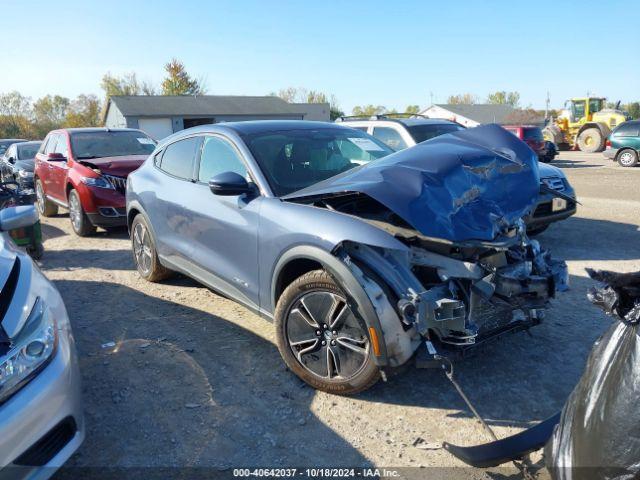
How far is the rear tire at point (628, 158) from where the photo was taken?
1752 centimetres

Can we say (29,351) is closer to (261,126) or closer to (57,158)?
(261,126)

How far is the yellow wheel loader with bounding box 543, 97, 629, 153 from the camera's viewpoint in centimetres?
2606

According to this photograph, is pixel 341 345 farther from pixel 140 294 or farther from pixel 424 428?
pixel 140 294

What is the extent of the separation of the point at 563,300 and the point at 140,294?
14.1 feet

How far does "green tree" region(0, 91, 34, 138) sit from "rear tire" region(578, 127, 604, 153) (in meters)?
57.6

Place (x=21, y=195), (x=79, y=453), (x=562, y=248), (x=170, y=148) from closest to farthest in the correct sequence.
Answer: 1. (x=79, y=453)
2. (x=170, y=148)
3. (x=562, y=248)
4. (x=21, y=195)

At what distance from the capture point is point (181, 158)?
4906 mm

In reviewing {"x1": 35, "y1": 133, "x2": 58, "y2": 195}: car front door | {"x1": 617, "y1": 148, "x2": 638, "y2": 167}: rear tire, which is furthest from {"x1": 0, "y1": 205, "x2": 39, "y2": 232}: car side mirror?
{"x1": 617, "y1": 148, "x2": 638, "y2": 167}: rear tire

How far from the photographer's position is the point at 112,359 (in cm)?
395

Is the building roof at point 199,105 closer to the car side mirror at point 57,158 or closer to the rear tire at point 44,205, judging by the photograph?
the rear tire at point 44,205

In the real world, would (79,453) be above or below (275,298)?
below

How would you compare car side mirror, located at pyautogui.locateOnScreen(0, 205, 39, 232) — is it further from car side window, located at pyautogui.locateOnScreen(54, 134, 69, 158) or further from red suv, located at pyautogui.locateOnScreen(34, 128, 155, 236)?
car side window, located at pyautogui.locateOnScreen(54, 134, 69, 158)

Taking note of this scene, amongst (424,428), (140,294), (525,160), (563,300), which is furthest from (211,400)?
(563,300)

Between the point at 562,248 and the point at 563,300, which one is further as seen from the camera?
the point at 562,248
